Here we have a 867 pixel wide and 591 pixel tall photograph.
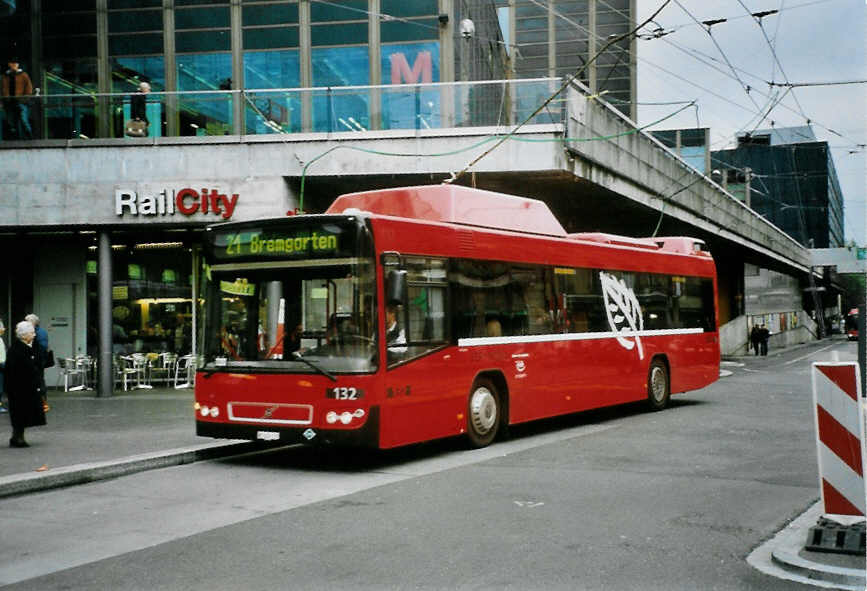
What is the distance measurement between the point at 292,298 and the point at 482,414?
10.2ft

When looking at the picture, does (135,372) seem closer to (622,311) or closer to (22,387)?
(22,387)

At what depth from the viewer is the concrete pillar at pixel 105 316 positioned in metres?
20.4

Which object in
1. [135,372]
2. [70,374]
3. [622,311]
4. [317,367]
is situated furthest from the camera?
[70,374]

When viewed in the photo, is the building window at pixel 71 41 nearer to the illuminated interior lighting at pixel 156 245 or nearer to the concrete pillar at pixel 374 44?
the illuminated interior lighting at pixel 156 245

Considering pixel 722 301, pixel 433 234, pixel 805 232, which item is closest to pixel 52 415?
pixel 433 234

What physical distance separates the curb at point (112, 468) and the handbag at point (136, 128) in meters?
10.7

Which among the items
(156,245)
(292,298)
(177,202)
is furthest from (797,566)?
(156,245)

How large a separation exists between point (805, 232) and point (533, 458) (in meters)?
112

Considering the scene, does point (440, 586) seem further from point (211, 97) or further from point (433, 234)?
point (211, 97)

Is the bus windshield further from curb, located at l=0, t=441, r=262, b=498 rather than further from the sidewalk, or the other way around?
the sidewalk

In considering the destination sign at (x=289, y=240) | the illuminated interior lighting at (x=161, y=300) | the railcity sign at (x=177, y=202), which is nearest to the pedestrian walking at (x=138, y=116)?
the railcity sign at (x=177, y=202)

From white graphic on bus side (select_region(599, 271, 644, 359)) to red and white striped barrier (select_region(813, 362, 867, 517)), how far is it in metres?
8.54

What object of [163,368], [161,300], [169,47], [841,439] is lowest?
[163,368]

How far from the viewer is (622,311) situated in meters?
15.5
